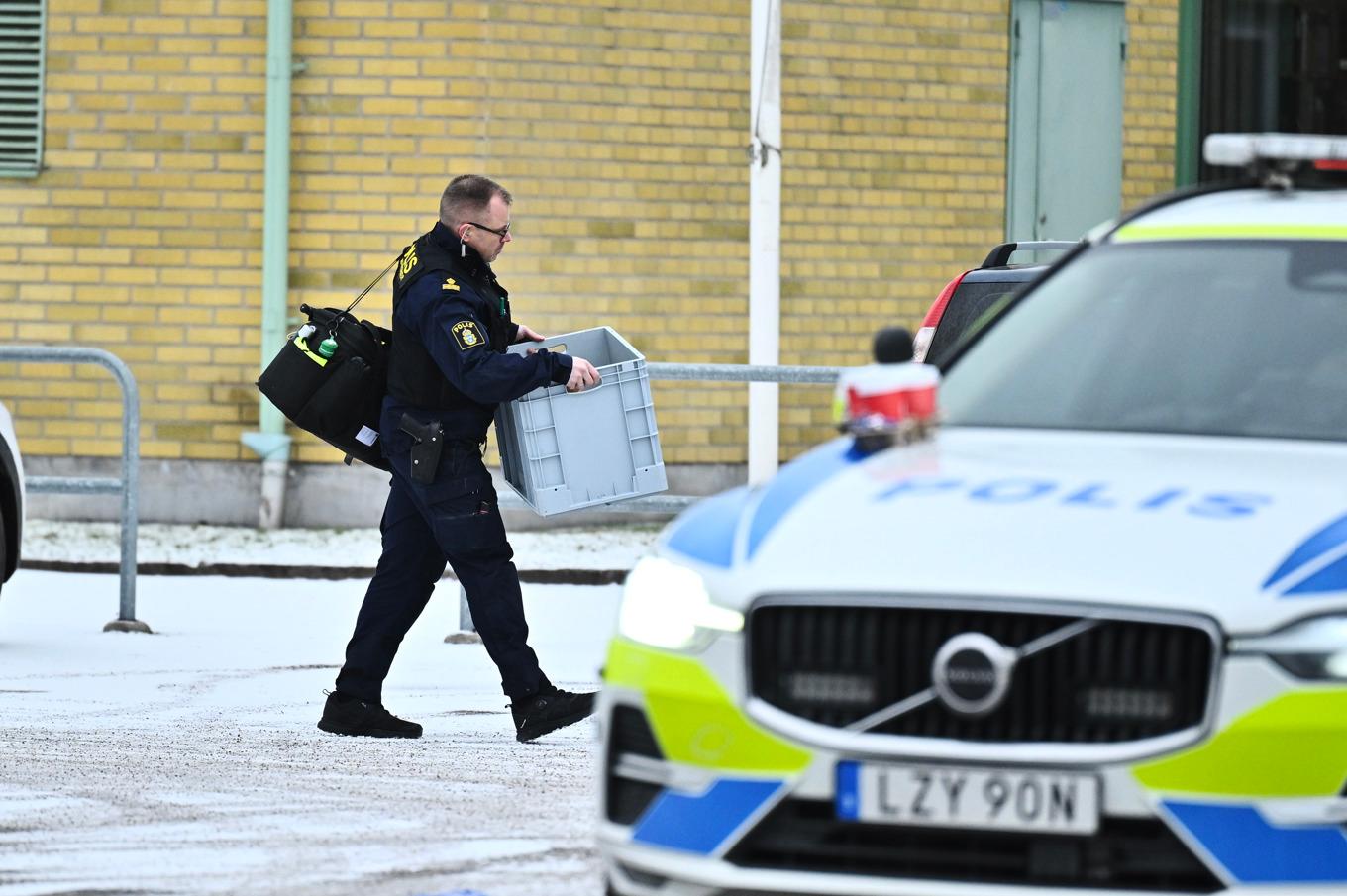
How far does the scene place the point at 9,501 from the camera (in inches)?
385

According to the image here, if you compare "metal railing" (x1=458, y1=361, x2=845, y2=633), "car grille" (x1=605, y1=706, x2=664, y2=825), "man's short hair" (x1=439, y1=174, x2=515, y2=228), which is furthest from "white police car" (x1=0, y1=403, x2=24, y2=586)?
"car grille" (x1=605, y1=706, x2=664, y2=825)

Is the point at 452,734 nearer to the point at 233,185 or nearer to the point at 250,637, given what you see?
the point at 250,637

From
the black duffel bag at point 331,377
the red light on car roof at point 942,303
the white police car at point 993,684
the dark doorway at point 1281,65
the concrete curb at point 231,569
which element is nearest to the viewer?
the white police car at point 993,684

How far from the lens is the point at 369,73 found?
14336mm

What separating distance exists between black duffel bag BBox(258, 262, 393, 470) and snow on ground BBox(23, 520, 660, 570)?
5.15 m

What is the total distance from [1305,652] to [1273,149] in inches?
76.4

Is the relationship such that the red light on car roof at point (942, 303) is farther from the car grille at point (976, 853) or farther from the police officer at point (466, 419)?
the car grille at point (976, 853)

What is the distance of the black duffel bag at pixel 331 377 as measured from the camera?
7855 mm

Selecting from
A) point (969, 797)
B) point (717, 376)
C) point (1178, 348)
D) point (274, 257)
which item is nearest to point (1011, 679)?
point (969, 797)

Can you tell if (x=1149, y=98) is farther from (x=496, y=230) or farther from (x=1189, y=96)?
(x=496, y=230)

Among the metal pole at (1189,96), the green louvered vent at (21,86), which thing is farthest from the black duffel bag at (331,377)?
the metal pole at (1189,96)

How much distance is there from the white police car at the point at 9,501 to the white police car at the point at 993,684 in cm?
567

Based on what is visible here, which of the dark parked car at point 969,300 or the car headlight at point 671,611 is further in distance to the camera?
the dark parked car at point 969,300

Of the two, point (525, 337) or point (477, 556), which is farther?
point (525, 337)
